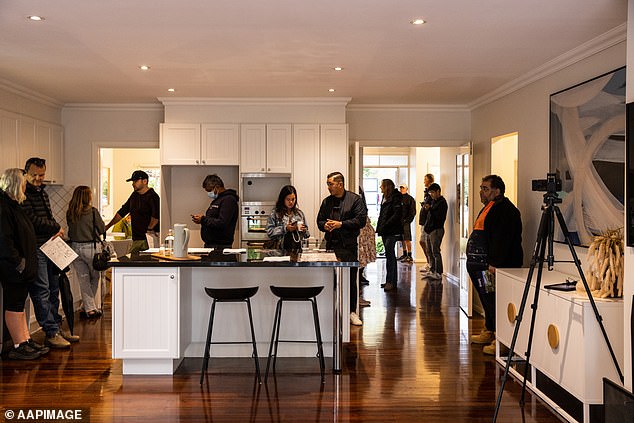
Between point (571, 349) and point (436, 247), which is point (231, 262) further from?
point (436, 247)

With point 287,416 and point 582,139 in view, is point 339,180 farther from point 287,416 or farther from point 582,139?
point 287,416

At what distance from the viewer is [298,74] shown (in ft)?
19.9

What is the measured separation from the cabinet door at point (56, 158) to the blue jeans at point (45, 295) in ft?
7.43

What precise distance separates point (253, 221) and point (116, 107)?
225cm

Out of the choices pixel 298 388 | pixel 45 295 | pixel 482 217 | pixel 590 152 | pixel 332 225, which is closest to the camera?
pixel 298 388

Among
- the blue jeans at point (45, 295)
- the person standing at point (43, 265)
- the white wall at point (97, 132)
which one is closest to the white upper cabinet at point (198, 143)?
the white wall at point (97, 132)

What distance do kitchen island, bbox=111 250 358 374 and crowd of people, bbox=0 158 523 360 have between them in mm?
359

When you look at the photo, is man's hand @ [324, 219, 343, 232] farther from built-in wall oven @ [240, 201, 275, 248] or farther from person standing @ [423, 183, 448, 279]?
person standing @ [423, 183, 448, 279]

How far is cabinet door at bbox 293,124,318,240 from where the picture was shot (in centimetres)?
763

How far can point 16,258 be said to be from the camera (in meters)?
4.96

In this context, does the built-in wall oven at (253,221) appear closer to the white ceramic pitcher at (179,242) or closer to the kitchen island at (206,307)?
the kitchen island at (206,307)

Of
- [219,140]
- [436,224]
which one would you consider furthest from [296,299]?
[436,224]

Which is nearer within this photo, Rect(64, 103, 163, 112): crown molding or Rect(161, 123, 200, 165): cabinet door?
Rect(161, 123, 200, 165): cabinet door

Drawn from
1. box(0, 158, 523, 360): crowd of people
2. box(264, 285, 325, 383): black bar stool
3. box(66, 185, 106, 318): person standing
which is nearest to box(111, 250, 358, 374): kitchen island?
box(264, 285, 325, 383): black bar stool
